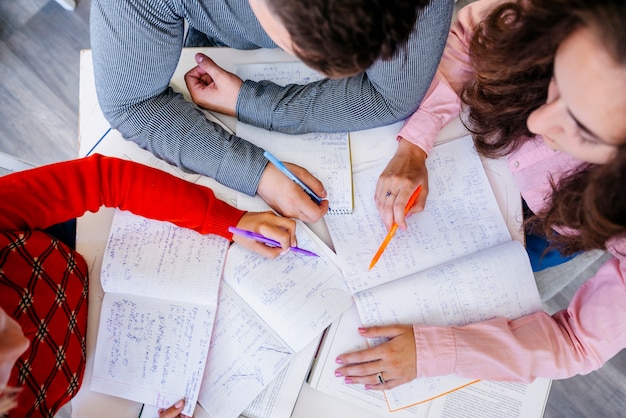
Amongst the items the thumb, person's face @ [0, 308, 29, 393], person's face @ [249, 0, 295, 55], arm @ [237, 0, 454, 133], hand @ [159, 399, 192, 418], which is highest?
person's face @ [249, 0, 295, 55]

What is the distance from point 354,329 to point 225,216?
322 mm

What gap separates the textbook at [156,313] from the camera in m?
0.89

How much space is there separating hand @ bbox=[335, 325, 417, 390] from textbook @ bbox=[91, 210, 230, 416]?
10.4 inches

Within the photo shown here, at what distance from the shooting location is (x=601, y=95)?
66 cm

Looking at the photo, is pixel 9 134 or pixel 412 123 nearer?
pixel 412 123

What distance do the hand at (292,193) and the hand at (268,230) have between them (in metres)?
0.02

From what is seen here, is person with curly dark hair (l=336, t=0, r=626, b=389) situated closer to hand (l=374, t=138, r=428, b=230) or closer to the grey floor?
hand (l=374, t=138, r=428, b=230)

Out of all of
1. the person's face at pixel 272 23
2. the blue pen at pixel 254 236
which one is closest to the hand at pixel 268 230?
the blue pen at pixel 254 236

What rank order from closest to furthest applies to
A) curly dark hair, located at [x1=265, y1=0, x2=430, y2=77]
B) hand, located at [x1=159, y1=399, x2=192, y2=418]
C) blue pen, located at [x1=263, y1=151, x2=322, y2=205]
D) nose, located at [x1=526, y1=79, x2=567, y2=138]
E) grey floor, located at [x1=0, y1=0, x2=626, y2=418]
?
curly dark hair, located at [x1=265, y1=0, x2=430, y2=77], nose, located at [x1=526, y1=79, x2=567, y2=138], hand, located at [x1=159, y1=399, x2=192, y2=418], blue pen, located at [x1=263, y1=151, x2=322, y2=205], grey floor, located at [x1=0, y1=0, x2=626, y2=418]

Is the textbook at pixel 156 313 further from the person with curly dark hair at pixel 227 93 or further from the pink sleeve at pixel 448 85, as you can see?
the pink sleeve at pixel 448 85

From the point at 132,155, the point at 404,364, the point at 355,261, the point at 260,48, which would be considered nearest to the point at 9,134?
the point at 132,155

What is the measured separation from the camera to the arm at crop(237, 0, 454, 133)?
0.97 meters

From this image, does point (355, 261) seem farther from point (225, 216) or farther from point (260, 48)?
point (260, 48)

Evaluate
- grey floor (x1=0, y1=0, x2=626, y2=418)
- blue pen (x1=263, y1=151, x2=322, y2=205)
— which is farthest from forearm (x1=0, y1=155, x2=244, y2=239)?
grey floor (x1=0, y1=0, x2=626, y2=418)
